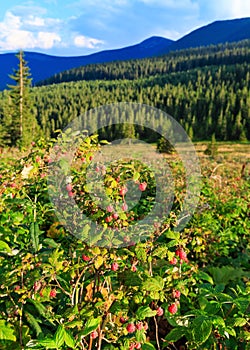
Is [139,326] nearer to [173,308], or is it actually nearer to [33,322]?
[173,308]

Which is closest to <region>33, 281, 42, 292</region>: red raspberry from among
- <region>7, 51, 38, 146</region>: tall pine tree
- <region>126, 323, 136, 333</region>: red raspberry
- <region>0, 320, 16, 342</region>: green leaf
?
<region>0, 320, 16, 342</region>: green leaf

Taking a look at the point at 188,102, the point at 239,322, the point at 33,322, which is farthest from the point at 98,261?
the point at 188,102

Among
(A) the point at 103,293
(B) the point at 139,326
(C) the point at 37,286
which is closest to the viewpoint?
(C) the point at 37,286

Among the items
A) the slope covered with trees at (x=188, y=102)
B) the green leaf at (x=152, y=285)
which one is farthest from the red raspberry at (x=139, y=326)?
the slope covered with trees at (x=188, y=102)

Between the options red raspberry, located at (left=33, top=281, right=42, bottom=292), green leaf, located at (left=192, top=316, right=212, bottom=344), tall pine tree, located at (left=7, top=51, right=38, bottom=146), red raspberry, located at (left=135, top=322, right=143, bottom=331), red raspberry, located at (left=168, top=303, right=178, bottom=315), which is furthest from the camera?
tall pine tree, located at (left=7, top=51, right=38, bottom=146)

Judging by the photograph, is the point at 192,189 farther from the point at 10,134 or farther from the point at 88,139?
the point at 10,134

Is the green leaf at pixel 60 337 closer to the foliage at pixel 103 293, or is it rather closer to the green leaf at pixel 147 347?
the foliage at pixel 103 293

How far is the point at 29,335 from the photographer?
106 inches

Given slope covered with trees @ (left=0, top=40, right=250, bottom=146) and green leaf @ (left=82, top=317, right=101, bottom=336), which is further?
slope covered with trees @ (left=0, top=40, right=250, bottom=146)

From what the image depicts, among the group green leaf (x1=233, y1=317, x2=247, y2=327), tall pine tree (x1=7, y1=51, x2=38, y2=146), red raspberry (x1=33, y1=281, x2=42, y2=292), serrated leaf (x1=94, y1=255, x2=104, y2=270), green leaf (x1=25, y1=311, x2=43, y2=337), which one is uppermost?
tall pine tree (x1=7, y1=51, x2=38, y2=146)

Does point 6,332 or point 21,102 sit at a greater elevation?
point 21,102

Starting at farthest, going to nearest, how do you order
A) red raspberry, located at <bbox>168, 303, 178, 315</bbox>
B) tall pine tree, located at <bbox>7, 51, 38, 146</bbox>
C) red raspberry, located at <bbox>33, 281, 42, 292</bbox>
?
tall pine tree, located at <bbox>7, 51, 38, 146</bbox> → red raspberry, located at <bbox>168, 303, 178, 315</bbox> → red raspberry, located at <bbox>33, 281, 42, 292</bbox>

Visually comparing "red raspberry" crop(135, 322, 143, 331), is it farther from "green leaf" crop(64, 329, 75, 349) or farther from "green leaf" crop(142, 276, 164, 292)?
"green leaf" crop(64, 329, 75, 349)

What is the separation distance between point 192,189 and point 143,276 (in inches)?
190
